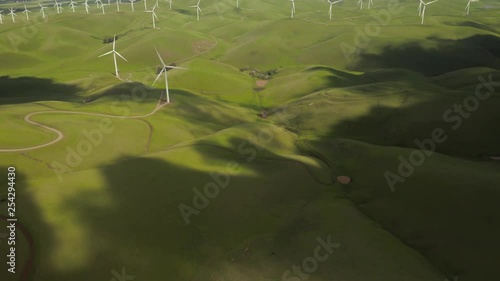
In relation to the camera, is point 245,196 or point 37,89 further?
point 37,89

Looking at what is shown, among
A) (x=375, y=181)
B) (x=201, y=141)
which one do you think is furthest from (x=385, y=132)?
(x=201, y=141)

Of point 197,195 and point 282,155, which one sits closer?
point 197,195

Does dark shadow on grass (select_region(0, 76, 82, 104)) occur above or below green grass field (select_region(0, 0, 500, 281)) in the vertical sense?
below

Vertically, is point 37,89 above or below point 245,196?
below

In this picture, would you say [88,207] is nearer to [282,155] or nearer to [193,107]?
[282,155]

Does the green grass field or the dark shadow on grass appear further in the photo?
the dark shadow on grass

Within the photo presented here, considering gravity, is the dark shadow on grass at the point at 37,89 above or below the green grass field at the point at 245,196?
below

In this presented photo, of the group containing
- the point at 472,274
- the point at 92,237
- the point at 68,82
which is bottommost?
the point at 68,82

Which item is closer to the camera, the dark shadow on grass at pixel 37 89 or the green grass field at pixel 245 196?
the green grass field at pixel 245 196
